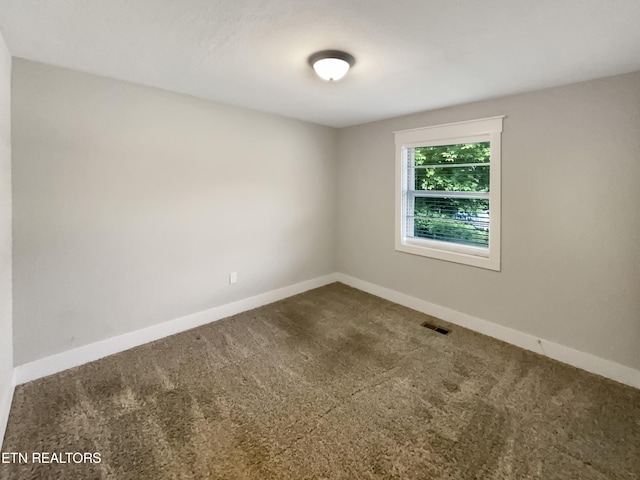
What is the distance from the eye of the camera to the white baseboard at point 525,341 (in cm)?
231

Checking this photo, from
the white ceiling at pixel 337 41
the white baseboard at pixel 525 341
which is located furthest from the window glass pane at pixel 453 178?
the white baseboard at pixel 525 341

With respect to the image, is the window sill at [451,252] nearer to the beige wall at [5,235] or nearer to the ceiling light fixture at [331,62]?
the ceiling light fixture at [331,62]

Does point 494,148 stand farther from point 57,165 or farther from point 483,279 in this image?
point 57,165

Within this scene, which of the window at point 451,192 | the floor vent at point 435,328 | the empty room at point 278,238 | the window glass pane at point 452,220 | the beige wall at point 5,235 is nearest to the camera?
the empty room at point 278,238

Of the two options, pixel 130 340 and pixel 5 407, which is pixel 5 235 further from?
pixel 130 340

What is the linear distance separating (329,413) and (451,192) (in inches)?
99.6

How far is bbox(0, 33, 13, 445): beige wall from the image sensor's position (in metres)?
1.85

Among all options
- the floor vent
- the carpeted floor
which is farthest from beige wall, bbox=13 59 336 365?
the floor vent

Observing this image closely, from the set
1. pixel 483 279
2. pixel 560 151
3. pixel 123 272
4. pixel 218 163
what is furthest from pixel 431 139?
pixel 123 272

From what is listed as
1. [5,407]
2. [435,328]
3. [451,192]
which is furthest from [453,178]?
[5,407]

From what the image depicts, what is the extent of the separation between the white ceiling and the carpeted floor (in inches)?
87.5

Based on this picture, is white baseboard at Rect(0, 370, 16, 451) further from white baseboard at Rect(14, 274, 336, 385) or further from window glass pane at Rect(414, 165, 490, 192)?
window glass pane at Rect(414, 165, 490, 192)

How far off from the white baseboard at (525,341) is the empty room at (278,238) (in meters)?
0.02

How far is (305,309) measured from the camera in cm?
360
